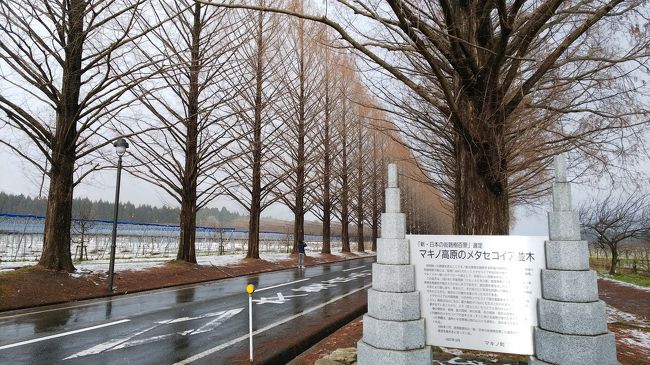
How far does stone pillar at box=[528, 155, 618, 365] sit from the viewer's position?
353 centimetres

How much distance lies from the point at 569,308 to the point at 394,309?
1.68 metres

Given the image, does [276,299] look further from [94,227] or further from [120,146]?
[94,227]

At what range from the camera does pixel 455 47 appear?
472 centimetres

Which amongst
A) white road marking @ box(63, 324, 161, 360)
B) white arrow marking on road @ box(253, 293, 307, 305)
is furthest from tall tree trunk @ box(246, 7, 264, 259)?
white road marking @ box(63, 324, 161, 360)

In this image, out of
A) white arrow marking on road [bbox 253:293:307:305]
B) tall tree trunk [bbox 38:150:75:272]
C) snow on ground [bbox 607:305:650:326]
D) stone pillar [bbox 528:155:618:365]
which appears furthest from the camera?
tall tree trunk [bbox 38:150:75:272]

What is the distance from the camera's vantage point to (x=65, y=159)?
11.3m

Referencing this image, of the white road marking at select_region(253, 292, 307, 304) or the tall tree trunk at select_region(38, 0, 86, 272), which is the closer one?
the white road marking at select_region(253, 292, 307, 304)

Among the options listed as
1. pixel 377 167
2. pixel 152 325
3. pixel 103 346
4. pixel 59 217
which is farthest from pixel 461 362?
pixel 377 167

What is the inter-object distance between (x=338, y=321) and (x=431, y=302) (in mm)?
3804

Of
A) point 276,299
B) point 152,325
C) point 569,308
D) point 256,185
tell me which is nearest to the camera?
point 569,308

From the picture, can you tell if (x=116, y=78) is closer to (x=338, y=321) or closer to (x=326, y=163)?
(x=338, y=321)

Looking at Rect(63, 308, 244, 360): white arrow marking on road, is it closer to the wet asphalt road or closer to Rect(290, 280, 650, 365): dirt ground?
the wet asphalt road

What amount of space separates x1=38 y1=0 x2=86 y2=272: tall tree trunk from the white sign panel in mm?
11320

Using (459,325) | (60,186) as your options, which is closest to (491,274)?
(459,325)
